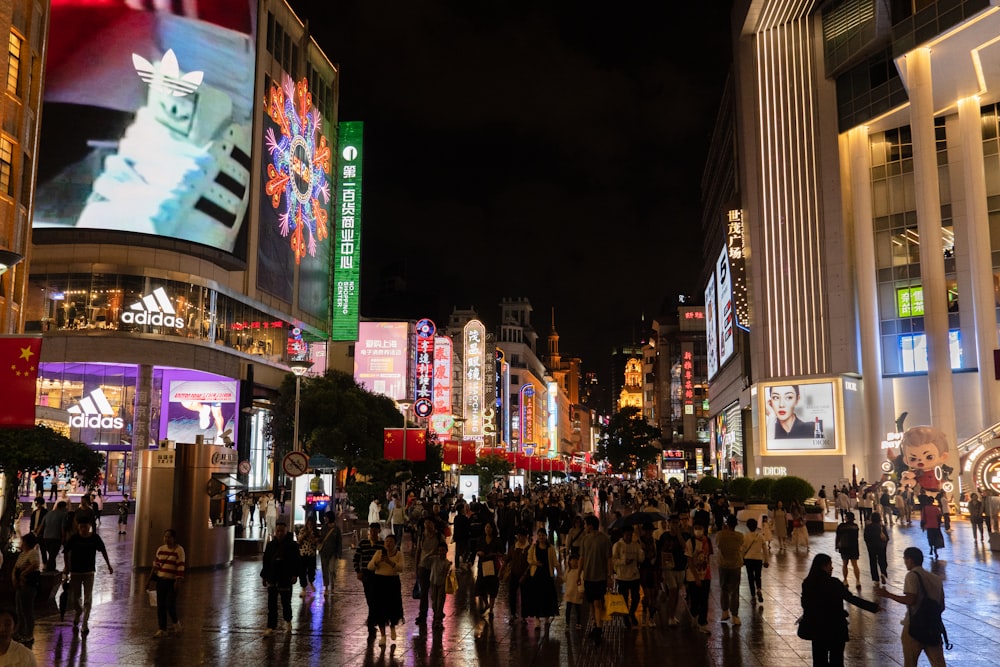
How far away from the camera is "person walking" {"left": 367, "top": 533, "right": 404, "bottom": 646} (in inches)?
472

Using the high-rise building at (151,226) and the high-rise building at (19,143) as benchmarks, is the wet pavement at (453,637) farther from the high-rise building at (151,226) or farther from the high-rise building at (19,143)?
the high-rise building at (151,226)

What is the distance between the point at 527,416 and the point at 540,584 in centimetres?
12024

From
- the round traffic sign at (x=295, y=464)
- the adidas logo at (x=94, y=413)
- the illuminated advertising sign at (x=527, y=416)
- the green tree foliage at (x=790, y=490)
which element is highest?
the illuminated advertising sign at (x=527, y=416)

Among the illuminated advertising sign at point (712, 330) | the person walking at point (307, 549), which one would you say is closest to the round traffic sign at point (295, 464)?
the person walking at point (307, 549)

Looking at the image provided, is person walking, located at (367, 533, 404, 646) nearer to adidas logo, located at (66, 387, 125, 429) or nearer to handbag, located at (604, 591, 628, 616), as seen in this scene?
handbag, located at (604, 591, 628, 616)

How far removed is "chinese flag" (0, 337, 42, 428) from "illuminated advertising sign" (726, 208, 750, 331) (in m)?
49.5

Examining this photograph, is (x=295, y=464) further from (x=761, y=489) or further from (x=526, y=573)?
(x=761, y=489)

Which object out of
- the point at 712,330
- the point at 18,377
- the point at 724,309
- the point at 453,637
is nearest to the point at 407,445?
the point at 453,637

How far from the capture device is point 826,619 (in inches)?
324

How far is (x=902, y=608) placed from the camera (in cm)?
1470

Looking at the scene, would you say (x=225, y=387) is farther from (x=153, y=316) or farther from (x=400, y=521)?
(x=400, y=521)

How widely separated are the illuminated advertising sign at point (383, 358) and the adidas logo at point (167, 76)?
29467mm

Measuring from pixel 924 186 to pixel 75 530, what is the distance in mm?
46799

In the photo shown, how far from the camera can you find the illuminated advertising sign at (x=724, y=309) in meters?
63.9
